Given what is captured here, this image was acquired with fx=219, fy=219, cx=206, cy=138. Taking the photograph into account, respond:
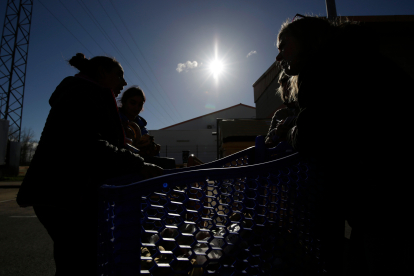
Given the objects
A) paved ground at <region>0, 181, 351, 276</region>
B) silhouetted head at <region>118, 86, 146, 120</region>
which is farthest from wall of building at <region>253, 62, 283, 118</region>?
paved ground at <region>0, 181, 351, 276</region>

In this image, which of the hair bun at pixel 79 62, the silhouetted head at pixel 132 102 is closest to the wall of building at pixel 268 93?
the silhouetted head at pixel 132 102

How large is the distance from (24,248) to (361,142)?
124 inches

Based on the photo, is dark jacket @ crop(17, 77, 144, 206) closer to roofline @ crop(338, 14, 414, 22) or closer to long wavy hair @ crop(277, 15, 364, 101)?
long wavy hair @ crop(277, 15, 364, 101)

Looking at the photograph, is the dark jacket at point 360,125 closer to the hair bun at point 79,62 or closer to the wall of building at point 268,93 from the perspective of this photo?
the hair bun at point 79,62

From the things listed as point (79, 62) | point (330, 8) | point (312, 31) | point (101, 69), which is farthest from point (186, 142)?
point (312, 31)

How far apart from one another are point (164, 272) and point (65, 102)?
102 cm

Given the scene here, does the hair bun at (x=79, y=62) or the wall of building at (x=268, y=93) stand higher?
the wall of building at (x=268, y=93)

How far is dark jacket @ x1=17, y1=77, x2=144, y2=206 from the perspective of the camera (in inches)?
43.8

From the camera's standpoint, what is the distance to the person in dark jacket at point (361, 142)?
81 centimetres

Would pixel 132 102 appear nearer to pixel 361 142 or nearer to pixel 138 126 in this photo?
pixel 138 126

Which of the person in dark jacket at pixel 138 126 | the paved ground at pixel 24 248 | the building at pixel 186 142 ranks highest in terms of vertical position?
the building at pixel 186 142

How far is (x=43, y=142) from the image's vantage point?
3.95 ft

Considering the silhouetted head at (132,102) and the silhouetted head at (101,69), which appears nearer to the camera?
the silhouetted head at (101,69)

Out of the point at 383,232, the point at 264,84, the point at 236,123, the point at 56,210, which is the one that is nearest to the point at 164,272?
the point at 56,210
